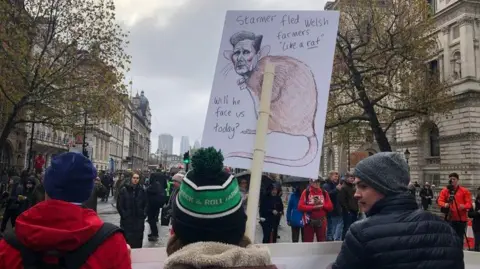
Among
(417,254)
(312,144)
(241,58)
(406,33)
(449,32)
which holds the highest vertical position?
(449,32)

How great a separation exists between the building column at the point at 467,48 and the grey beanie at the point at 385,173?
4004cm

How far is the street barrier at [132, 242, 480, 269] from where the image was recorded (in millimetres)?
3543

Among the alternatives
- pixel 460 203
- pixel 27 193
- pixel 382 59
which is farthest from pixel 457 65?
pixel 27 193

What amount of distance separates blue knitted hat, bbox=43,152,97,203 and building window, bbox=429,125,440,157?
43.3 meters

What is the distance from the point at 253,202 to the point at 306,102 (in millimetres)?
1034

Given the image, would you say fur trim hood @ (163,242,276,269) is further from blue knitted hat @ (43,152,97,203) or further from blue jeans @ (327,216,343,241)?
blue jeans @ (327,216,343,241)

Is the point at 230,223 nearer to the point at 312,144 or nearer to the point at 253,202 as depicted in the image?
the point at 253,202

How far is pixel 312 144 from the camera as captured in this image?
11.1 ft

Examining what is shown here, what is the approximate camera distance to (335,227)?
1066 centimetres

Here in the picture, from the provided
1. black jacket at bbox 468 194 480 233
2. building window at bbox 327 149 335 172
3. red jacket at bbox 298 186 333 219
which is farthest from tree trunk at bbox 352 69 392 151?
building window at bbox 327 149 335 172

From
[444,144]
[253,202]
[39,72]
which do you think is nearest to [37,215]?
[253,202]

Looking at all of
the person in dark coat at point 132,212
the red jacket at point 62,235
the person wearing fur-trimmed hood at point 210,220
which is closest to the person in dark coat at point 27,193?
the person in dark coat at point 132,212

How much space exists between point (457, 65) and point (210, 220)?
140ft

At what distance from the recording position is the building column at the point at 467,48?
37.5 m
